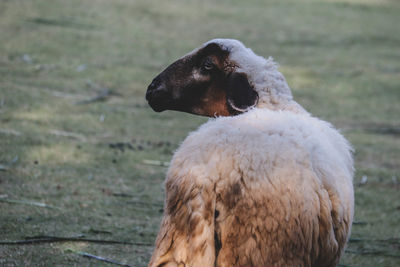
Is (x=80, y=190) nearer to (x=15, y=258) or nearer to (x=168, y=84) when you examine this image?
(x=15, y=258)

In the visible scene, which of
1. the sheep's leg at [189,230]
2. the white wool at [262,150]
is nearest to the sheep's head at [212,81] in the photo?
the white wool at [262,150]

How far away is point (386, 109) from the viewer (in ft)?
29.7

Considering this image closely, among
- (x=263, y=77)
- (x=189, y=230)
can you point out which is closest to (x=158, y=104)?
(x=263, y=77)

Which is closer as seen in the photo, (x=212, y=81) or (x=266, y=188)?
(x=266, y=188)

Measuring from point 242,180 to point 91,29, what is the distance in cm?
968

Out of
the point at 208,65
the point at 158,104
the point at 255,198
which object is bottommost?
the point at 158,104

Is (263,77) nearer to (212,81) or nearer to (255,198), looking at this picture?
(212,81)

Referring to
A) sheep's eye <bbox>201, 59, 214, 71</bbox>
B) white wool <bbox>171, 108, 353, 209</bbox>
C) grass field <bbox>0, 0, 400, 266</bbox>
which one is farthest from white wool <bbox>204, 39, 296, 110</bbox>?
grass field <bbox>0, 0, 400, 266</bbox>

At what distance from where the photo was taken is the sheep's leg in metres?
2.51

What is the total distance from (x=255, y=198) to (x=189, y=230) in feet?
1.00

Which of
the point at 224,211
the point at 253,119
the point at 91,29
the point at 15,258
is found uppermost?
the point at 253,119

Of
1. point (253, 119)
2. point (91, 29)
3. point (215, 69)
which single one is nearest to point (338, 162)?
point (253, 119)

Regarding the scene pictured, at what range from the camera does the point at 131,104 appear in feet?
26.8

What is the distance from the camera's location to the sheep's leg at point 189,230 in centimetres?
251
